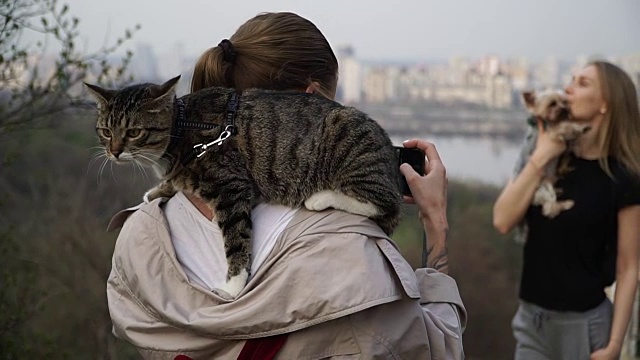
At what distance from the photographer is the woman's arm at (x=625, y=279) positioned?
3531 mm

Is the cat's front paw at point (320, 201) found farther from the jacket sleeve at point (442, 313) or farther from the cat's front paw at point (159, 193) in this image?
the cat's front paw at point (159, 193)

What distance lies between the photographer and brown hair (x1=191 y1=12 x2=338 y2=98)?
1.81 m

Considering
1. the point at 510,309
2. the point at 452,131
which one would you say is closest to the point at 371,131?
the point at 452,131

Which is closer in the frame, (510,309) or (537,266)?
(537,266)

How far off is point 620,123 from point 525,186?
51cm

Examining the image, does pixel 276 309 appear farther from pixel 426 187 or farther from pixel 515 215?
pixel 515 215

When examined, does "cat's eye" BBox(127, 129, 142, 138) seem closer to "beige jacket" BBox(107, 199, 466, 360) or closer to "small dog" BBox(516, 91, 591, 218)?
"beige jacket" BBox(107, 199, 466, 360)

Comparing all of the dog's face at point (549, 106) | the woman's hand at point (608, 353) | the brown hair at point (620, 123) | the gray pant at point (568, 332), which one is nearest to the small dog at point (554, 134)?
the dog's face at point (549, 106)

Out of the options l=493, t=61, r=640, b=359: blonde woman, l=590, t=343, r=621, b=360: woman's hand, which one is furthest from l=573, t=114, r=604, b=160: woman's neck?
l=590, t=343, r=621, b=360: woman's hand

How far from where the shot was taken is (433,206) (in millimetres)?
1812

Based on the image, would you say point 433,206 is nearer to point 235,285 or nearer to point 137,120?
point 235,285

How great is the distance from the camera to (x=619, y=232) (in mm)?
3582

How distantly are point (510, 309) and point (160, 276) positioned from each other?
546 cm

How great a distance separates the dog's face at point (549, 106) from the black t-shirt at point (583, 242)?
1.06ft
